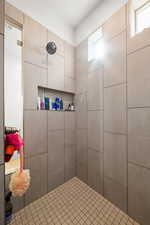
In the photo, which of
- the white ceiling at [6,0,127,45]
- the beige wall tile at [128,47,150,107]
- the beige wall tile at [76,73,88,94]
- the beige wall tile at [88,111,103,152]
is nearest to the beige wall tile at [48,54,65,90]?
the beige wall tile at [76,73,88,94]

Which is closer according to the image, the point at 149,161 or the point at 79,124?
the point at 149,161

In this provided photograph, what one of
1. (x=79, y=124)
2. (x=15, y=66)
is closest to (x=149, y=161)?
→ (x=79, y=124)

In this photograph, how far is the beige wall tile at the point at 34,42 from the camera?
1405 millimetres

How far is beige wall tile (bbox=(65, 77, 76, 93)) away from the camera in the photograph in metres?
1.91

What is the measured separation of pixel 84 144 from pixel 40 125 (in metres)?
0.78

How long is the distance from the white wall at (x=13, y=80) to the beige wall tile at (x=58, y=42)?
44 cm

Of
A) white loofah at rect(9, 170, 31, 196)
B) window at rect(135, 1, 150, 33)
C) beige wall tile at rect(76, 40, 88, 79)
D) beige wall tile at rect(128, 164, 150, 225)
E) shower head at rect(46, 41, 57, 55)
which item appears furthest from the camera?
beige wall tile at rect(76, 40, 88, 79)

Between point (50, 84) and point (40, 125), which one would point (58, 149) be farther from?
point (50, 84)

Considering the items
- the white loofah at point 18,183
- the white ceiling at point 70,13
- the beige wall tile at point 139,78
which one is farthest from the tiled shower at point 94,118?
the white loofah at point 18,183

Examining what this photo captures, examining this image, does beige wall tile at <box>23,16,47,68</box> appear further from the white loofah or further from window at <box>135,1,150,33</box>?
the white loofah

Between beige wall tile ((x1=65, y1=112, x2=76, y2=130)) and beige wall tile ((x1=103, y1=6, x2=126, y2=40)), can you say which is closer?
beige wall tile ((x1=103, y1=6, x2=126, y2=40))

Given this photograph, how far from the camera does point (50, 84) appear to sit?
5.49 feet

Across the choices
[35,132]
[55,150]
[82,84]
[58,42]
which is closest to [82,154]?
[55,150]

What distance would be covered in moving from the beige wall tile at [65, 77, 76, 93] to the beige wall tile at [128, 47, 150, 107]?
37.9 inches
